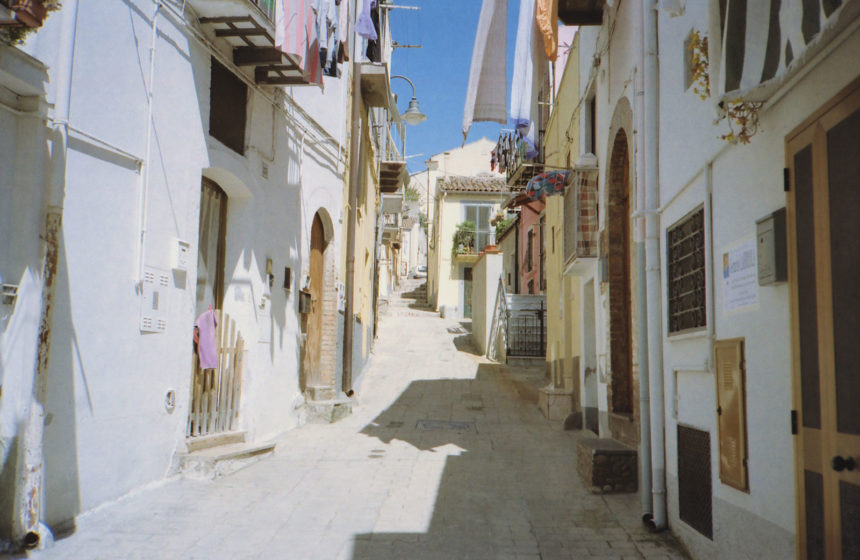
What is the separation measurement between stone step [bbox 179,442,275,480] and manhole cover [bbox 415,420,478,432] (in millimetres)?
3037

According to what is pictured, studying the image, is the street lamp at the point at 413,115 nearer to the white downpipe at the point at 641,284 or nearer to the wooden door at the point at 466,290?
the white downpipe at the point at 641,284

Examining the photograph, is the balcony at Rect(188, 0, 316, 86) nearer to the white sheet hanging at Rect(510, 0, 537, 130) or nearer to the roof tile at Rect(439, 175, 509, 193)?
the white sheet hanging at Rect(510, 0, 537, 130)

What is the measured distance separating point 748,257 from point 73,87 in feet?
16.2

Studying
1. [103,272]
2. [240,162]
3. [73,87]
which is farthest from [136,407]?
[240,162]

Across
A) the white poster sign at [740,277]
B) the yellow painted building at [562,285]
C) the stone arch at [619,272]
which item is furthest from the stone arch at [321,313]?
the white poster sign at [740,277]

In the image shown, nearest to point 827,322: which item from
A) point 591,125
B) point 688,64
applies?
point 688,64

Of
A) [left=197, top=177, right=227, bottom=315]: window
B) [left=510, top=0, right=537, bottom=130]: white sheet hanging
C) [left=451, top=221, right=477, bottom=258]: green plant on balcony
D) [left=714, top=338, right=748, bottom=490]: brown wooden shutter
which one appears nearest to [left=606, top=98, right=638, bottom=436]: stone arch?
[left=510, top=0, right=537, bottom=130]: white sheet hanging

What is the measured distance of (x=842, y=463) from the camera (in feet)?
9.75

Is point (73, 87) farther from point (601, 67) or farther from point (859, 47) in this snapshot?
point (601, 67)

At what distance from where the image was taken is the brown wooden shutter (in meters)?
4.11

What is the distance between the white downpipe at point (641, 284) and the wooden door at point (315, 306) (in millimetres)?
6308

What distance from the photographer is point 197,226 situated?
723 centimetres

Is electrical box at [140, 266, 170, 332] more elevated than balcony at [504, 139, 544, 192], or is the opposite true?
balcony at [504, 139, 544, 192]

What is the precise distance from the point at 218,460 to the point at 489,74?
5.51 meters
